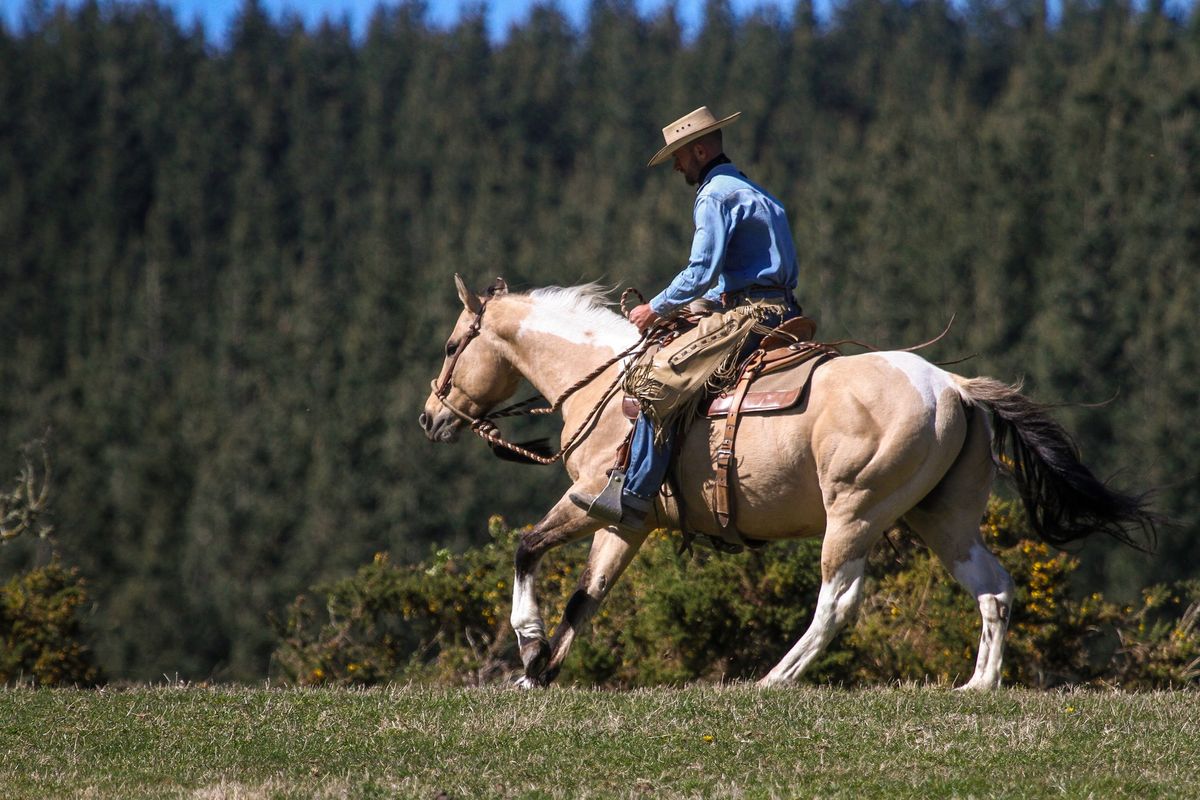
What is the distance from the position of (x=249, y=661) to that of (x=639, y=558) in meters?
30.3

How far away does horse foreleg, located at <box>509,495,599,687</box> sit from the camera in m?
8.18

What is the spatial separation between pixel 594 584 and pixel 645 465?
2.76ft

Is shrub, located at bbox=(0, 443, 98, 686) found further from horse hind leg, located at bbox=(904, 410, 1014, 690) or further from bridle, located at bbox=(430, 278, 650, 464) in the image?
horse hind leg, located at bbox=(904, 410, 1014, 690)

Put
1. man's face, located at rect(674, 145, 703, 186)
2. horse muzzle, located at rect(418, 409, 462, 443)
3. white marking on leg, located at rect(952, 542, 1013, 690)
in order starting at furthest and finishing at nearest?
1. horse muzzle, located at rect(418, 409, 462, 443)
2. man's face, located at rect(674, 145, 703, 186)
3. white marking on leg, located at rect(952, 542, 1013, 690)

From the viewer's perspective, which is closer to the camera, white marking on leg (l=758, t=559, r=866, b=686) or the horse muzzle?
white marking on leg (l=758, t=559, r=866, b=686)

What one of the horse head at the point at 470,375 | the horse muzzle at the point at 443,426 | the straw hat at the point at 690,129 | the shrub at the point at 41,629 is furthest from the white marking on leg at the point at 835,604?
the shrub at the point at 41,629

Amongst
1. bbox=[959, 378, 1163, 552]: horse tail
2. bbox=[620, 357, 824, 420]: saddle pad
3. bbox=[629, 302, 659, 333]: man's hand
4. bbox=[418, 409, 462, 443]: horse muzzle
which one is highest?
bbox=[629, 302, 659, 333]: man's hand

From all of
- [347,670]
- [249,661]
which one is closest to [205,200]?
[249,661]

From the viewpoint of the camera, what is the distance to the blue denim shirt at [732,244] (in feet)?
25.8

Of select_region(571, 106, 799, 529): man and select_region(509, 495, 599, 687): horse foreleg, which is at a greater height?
select_region(571, 106, 799, 529): man

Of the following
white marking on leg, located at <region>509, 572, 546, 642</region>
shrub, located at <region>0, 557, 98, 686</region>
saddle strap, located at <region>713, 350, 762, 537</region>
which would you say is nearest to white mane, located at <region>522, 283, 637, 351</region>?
saddle strap, located at <region>713, 350, 762, 537</region>

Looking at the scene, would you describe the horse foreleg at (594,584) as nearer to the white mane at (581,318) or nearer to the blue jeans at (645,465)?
the blue jeans at (645,465)

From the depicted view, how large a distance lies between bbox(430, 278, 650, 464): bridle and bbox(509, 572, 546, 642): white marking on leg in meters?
0.77

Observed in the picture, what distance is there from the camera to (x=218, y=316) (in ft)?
181
